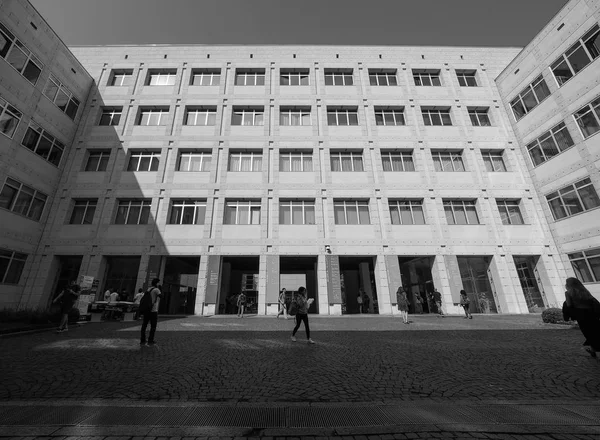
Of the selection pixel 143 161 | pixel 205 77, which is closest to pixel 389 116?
pixel 205 77

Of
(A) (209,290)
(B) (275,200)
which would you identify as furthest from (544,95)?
(A) (209,290)

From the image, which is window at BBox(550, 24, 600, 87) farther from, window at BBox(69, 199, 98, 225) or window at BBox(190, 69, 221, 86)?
window at BBox(69, 199, 98, 225)

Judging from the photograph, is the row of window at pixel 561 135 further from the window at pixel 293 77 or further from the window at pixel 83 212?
the window at pixel 83 212

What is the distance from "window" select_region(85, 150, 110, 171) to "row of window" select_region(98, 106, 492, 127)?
2.96 m

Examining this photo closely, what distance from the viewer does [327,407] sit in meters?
3.94

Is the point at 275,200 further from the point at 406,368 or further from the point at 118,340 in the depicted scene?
the point at 406,368

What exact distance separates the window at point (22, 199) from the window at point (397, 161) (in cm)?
2720

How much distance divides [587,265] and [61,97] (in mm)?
41540

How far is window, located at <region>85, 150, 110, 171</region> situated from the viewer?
2314 cm

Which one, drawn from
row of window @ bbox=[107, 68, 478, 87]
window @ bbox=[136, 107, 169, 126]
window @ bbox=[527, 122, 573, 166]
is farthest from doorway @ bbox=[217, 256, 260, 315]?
window @ bbox=[527, 122, 573, 166]

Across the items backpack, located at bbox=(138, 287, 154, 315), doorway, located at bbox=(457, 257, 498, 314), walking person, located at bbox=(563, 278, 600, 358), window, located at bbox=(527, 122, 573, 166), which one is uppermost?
window, located at bbox=(527, 122, 573, 166)

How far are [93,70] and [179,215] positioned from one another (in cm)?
1787

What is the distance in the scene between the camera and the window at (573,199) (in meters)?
18.4

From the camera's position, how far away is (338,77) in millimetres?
26891
